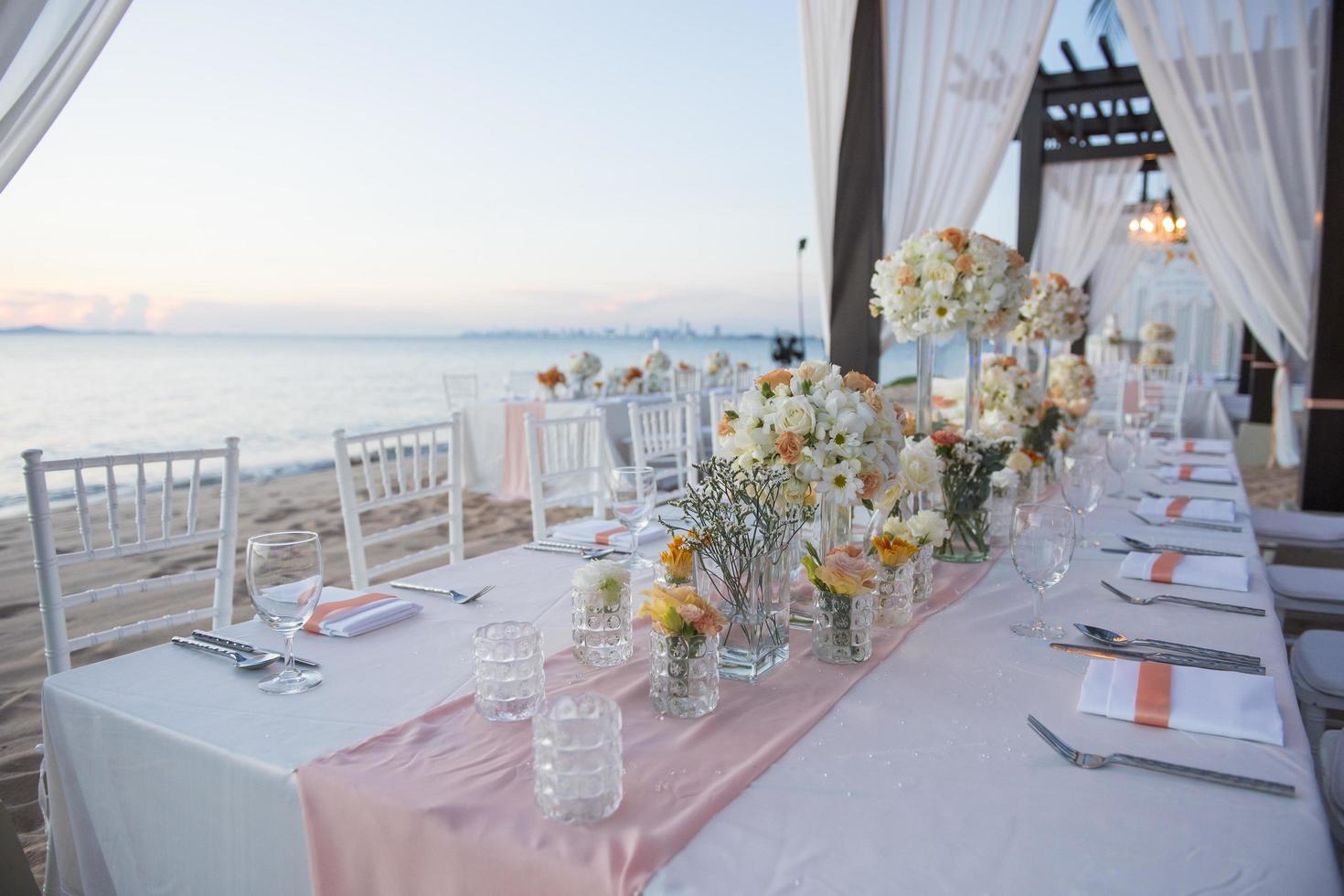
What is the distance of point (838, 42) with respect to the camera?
309cm

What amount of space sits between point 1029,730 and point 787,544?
363 mm

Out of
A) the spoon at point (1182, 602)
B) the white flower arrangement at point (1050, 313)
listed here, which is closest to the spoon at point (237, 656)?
the spoon at point (1182, 602)

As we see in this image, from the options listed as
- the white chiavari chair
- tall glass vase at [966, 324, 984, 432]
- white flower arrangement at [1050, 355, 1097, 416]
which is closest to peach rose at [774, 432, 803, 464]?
tall glass vase at [966, 324, 984, 432]

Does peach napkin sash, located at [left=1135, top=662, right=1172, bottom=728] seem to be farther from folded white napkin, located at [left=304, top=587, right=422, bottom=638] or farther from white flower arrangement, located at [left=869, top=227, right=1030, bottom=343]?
white flower arrangement, located at [left=869, top=227, right=1030, bottom=343]

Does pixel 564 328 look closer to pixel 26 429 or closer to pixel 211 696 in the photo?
pixel 26 429

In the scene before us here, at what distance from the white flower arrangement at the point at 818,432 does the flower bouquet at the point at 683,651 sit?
0.28 m

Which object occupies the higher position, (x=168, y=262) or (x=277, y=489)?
(x=168, y=262)

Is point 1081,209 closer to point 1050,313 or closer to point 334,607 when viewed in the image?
point 1050,313

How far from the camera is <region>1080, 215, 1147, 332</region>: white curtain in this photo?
932 centimetres

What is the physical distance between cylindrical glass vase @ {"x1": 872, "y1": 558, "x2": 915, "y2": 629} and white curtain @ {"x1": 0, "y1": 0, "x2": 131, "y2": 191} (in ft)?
5.61

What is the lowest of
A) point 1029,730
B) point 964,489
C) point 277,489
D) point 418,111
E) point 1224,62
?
point 277,489

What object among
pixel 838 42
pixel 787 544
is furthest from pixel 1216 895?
pixel 838 42

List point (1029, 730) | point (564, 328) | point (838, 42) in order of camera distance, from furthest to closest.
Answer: point (564, 328), point (838, 42), point (1029, 730)

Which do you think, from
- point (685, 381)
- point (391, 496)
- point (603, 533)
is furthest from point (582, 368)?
point (603, 533)
